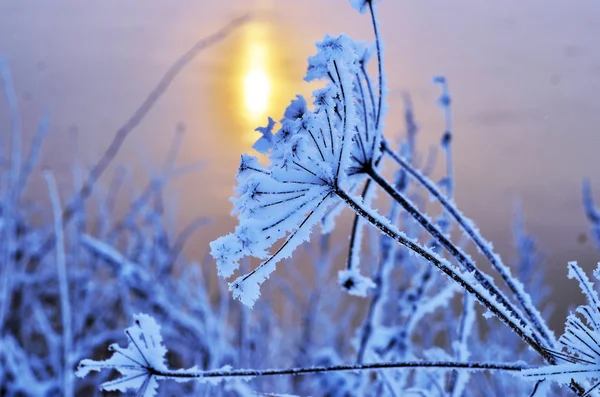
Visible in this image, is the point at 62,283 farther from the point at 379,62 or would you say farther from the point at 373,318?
the point at 379,62

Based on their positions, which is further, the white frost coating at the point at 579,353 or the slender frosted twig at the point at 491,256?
the slender frosted twig at the point at 491,256

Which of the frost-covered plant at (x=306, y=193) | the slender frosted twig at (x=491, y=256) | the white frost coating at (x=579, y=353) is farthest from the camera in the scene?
the slender frosted twig at (x=491, y=256)

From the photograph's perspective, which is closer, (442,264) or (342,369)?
(442,264)

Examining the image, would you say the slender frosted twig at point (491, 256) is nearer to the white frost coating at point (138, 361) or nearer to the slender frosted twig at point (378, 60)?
the slender frosted twig at point (378, 60)

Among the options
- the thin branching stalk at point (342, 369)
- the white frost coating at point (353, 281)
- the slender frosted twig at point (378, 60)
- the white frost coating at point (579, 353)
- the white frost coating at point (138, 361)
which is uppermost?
the slender frosted twig at point (378, 60)

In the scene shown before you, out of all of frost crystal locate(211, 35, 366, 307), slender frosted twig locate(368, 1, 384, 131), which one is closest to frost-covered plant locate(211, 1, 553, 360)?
frost crystal locate(211, 35, 366, 307)

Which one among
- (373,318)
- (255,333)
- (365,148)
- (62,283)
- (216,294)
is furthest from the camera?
(216,294)

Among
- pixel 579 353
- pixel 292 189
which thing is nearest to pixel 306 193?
pixel 292 189

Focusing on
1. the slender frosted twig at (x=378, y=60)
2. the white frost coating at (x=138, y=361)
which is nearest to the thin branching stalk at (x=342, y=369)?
the white frost coating at (x=138, y=361)

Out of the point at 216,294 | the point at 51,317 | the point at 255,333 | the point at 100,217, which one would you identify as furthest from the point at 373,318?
the point at 51,317

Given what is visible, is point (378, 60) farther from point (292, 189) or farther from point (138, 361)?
point (138, 361)

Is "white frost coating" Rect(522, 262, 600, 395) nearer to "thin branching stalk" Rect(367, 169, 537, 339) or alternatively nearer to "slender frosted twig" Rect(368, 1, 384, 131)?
"thin branching stalk" Rect(367, 169, 537, 339)
